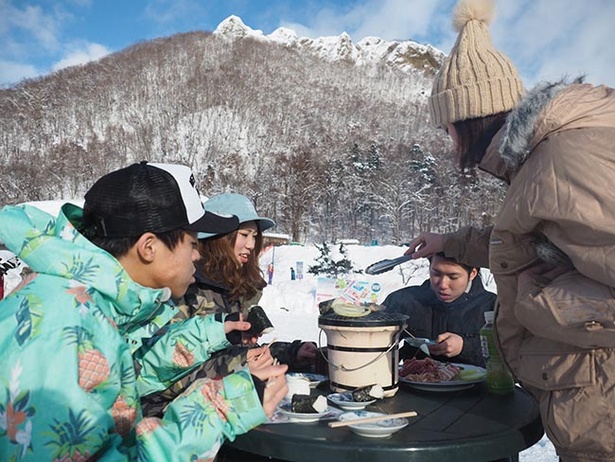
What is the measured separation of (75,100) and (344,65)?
4152cm

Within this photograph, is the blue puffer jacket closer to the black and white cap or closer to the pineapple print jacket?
the black and white cap

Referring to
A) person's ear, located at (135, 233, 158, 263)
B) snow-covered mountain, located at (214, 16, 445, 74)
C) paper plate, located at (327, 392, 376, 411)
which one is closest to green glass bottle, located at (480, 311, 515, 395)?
paper plate, located at (327, 392, 376, 411)

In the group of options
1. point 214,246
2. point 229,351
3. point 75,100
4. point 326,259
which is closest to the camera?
point 229,351

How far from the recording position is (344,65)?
82125 mm

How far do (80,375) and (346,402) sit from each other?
918mm

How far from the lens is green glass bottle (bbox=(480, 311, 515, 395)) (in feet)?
6.26

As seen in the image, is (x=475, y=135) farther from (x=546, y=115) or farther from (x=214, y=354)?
(x=214, y=354)

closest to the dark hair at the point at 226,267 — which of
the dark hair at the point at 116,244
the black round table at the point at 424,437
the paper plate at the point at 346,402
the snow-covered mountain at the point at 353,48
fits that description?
the paper plate at the point at 346,402

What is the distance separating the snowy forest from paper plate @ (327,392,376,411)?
2862 centimetres

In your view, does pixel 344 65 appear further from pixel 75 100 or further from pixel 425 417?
pixel 425 417

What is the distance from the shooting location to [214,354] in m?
2.18

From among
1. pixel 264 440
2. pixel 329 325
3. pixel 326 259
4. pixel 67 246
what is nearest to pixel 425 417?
pixel 329 325

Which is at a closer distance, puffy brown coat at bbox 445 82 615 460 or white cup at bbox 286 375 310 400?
puffy brown coat at bbox 445 82 615 460

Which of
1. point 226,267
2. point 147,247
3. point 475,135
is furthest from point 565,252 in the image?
point 226,267
